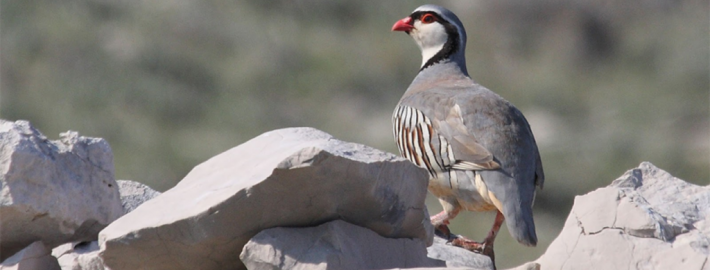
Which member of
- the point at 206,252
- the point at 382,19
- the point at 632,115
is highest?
the point at 382,19

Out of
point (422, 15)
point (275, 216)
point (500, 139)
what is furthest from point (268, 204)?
point (422, 15)

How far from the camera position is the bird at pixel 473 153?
5512 mm

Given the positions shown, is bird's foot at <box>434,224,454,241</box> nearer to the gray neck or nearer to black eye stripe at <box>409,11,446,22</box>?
the gray neck

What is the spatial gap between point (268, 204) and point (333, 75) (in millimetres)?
18404

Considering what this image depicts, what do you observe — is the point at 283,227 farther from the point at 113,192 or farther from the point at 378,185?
the point at 113,192

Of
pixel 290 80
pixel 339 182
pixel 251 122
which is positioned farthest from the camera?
pixel 290 80

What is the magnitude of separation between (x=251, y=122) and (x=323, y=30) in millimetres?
4160

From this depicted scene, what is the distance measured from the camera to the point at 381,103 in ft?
70.3

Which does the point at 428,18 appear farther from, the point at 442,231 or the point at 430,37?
the point at 442,231

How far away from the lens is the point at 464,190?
5.77 meters

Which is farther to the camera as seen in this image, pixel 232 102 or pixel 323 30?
pixel 323 30

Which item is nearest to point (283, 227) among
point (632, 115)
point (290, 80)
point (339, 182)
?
point (339, 182)

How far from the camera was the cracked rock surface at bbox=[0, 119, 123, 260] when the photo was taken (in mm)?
4344

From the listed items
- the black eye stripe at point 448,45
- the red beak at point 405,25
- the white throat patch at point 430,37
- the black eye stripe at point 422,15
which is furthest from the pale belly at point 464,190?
the red beak at point 405,25
